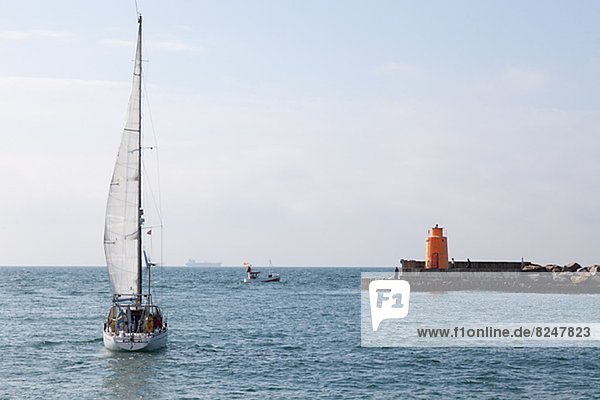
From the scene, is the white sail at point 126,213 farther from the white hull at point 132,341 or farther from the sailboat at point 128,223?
the white hull at point 132,341

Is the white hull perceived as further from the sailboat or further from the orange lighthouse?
the orange lighthouse

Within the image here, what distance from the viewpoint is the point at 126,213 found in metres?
49.6

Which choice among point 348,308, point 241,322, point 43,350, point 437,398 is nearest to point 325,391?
point 437,398

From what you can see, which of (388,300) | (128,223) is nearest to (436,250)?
(388,300)

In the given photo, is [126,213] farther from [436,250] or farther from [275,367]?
[436,250]

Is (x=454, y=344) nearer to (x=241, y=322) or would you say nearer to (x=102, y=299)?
(x=241, y=322)

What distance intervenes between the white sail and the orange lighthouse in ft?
179

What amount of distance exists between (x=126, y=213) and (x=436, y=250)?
56.4 m

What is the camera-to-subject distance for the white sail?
4944cm

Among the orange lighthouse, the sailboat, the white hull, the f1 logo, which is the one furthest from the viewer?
the orange lighthouse

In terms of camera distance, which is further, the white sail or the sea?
the white sail

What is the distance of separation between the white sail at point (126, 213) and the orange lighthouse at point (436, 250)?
5450 cm

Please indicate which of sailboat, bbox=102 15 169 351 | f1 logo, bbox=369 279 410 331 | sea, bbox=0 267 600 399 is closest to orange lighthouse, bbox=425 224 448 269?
f1 logo, bbox=369 279 410 331

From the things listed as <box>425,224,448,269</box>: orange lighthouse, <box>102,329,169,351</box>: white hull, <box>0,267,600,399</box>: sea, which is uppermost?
<box>425,224,448,269</box>: orange lighthouse
